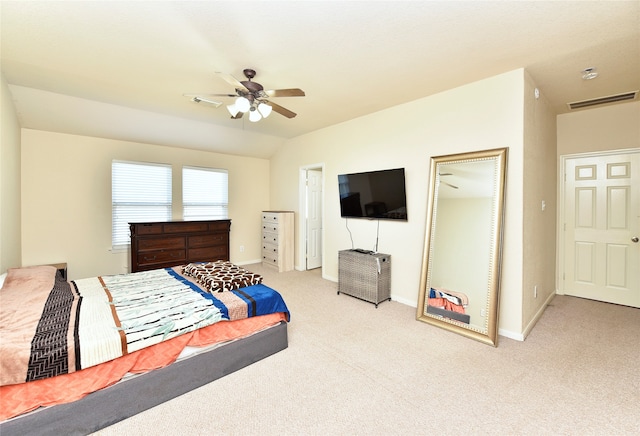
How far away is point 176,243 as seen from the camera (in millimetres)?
4746

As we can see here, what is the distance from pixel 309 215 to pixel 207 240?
2.04 meters

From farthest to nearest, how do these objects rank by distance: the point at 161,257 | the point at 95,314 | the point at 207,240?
the point at 207,240
the point at 161,257
the point at 95,314

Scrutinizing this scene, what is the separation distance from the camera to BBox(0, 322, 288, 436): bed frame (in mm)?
1529

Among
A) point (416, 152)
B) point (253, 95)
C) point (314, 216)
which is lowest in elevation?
point (314, 216)

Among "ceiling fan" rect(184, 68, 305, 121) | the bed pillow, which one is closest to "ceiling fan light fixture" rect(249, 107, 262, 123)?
"ceiling fan" rect(184, 68, 305, 121)

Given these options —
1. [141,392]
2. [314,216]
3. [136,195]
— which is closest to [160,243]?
[136,195]

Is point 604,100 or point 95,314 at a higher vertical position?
point 604,100

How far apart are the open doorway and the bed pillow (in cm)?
254

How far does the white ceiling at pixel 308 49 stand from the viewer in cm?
196

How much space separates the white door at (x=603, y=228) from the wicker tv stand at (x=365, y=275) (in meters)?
2.85

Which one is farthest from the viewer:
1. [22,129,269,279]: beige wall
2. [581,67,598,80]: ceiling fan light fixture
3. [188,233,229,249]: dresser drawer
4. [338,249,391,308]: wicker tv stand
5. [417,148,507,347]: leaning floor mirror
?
[188,233,229,249]: dresser drawer

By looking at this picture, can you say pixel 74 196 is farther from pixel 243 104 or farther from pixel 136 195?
pixel 243 104

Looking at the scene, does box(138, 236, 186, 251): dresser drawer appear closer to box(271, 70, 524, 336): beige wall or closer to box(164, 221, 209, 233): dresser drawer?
box(164, 221, 209, 233): dresser drawer

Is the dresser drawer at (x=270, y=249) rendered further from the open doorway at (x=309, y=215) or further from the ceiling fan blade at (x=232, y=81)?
the ceiling fan blade at (x=232, y=81)
